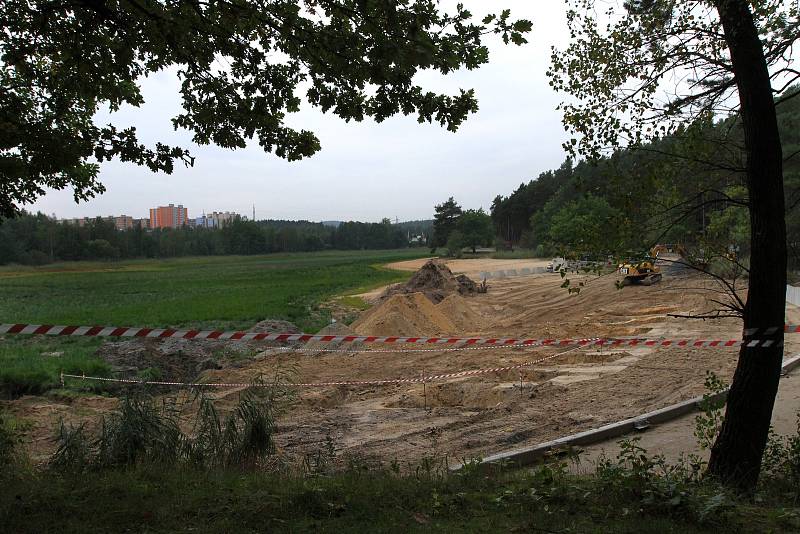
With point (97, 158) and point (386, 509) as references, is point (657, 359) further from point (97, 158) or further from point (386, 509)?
point (97, 158)

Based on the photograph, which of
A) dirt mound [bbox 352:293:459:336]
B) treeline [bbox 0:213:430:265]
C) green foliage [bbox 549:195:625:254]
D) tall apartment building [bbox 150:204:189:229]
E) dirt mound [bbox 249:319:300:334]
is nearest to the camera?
green foliage [bbox 549:195:625:254]

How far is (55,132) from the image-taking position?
673 cm

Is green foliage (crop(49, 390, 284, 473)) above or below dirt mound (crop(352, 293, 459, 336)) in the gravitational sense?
above

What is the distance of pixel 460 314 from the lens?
A: 84.1 ft

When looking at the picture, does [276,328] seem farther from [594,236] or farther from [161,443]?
[594,236]

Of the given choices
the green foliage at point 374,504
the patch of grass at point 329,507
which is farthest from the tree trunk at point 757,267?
the patch of grass at point 329,507

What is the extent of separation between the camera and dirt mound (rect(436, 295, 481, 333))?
24.6m

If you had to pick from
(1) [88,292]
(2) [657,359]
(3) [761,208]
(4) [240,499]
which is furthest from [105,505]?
(1) [88,292]

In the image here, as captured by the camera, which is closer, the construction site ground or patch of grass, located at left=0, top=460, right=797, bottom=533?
patch of grass, located at left=0, top=460, right=797, bottom=533

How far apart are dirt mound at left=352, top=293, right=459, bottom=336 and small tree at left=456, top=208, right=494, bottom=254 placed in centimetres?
9707

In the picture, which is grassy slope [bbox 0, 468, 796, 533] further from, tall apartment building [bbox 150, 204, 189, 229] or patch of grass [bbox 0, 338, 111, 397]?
tall apartment building [bbox 150, 204, 189, 229]

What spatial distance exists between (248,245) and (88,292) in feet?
227

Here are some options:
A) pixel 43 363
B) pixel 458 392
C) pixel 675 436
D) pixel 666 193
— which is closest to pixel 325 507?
pixel 666 193

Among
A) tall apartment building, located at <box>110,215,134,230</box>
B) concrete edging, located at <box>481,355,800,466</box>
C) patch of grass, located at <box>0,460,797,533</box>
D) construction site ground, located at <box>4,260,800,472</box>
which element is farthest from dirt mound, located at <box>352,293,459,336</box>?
tall apartment building, located at <box>110,215,134,230</box>
